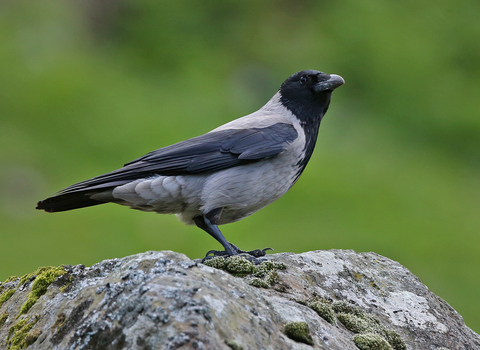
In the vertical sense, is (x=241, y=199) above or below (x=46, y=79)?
below

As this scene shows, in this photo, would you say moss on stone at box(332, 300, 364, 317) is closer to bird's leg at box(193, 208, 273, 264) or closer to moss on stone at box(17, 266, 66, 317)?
bird's leg at box(193, 208, 273, 264)

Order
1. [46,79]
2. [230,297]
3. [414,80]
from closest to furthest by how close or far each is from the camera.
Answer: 1. [230,297]
2. [46,79]
3. [414,80]

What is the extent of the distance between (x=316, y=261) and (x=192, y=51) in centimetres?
1499

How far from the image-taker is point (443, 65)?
18.2 m

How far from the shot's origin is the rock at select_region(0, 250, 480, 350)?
296 centimetres

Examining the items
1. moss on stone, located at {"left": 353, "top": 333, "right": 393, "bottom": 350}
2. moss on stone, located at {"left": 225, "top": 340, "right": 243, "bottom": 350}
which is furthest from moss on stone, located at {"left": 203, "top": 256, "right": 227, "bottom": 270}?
moss on stone, located at {"left": 225, "top": 340, "right": 243, "bottom": 350}

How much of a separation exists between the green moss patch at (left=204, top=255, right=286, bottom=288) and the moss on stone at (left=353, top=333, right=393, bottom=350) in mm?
946

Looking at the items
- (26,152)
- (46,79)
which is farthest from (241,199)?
(46,79)

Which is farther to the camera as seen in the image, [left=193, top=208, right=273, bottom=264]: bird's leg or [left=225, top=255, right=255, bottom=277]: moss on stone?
[left=193, top=208, right=273, bottom=264]: bird's leg

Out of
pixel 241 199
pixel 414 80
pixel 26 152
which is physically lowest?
pixel 241 199

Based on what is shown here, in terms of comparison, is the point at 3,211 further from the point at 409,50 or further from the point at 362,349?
the point at 409,50

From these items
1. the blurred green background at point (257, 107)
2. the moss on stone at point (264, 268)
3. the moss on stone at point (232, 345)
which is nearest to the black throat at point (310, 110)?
the moss on stone at point (264, 268)

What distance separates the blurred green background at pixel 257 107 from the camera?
1252cm

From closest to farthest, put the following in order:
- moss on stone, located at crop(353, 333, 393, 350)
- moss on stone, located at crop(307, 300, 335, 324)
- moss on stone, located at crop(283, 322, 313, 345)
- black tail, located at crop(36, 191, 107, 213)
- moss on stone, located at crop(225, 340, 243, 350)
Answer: moss on stone, located at crop(225, 340, 243, 350) → moss on stone, located at crop(283, 322, 313, 345) → moss on stone, located at crop(353, 333, 393, 350) → moss on stone, located at crop(307, 300, 335, 324) → black tail, located at crop(36, 191, 107, 213)
